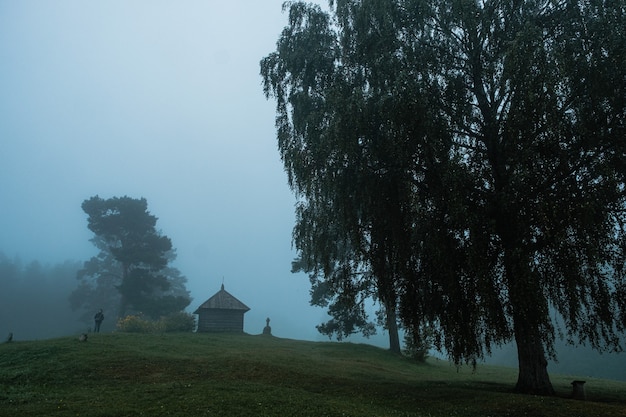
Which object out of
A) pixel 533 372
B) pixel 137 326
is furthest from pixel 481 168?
pixel 137 326

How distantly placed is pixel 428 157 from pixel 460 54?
5150 millimetres

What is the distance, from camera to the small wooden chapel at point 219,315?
44812 millimetres

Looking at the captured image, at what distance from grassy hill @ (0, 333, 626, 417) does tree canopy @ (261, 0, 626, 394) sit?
6.19 feet

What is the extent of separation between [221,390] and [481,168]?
1208cm

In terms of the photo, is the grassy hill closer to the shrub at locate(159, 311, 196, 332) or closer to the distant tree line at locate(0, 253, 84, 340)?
the shrub at locate(159, 311, 196, 332)

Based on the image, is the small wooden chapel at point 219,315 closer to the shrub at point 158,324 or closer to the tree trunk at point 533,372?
the shrub at point 158,324

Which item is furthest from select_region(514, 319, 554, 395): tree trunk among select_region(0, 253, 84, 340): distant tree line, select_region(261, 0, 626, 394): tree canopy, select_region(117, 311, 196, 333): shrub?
select_region(0, 253, 84, 340): distant tree line

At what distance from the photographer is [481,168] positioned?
13953mm

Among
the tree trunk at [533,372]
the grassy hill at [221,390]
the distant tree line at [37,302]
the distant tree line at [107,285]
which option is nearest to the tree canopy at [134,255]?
the distant tree line at [107,285]

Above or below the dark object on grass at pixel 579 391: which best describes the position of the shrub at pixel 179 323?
above

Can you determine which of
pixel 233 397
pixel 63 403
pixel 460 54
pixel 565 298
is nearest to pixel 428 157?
pixel 460 54

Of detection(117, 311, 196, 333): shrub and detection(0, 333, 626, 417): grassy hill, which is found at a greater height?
detection(117, 311, 196, 333): shrub

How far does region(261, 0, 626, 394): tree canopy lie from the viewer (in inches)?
464

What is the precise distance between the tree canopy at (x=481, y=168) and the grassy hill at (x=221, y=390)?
1888 mm
